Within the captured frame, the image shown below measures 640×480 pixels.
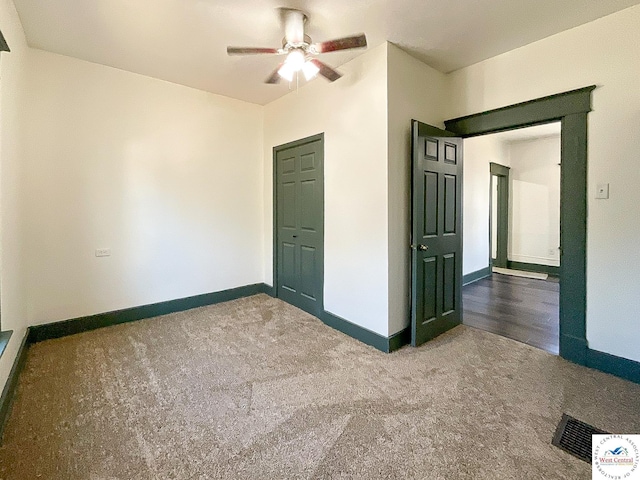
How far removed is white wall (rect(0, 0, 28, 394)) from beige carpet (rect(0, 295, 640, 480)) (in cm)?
42

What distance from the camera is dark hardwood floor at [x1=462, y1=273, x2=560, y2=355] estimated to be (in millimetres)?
3217

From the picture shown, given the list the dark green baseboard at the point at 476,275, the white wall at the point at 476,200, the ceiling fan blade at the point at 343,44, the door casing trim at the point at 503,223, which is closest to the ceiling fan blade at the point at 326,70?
the ceiling fan blade at the point at 343,44

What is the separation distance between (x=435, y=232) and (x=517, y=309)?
77.9 inches

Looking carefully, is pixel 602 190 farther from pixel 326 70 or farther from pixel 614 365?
pixel 326 70

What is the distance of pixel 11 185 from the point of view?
2443 millimetres

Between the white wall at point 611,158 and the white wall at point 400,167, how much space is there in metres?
1.14

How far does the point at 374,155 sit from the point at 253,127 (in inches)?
93.8

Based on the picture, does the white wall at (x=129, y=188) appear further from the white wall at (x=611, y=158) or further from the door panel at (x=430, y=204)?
the white wall at (x=611, y=158)

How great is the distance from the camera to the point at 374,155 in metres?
2.89

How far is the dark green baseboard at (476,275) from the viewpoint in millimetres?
5348

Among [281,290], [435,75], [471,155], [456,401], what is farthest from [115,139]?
[471,155]

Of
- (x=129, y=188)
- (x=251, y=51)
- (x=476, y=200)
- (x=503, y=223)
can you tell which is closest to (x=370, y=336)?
(x=251, y=51)

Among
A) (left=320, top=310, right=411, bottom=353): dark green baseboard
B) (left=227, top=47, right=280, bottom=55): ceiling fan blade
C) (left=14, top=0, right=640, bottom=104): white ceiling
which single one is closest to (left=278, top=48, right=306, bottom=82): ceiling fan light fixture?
(left=227, top=47, right=280, bottom=55): ceiling fan blade

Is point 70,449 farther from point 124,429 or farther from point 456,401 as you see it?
point 456,401
